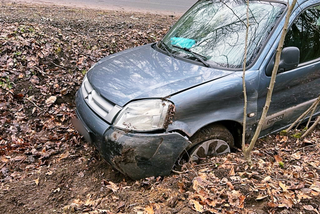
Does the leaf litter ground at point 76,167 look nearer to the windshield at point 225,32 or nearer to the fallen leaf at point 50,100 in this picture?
the fallen leaf at point 50,100

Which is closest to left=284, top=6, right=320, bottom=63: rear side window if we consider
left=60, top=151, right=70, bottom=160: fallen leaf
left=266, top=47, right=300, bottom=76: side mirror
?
left=266, top=47, right=300, bottom=76: side mirror

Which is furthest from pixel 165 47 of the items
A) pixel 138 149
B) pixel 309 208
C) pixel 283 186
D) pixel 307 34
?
pixel 309 208

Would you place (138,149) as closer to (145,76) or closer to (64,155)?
(145,76)

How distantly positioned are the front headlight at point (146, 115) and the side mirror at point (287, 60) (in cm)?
129

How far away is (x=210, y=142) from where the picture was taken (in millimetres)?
2965

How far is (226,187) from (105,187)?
49.4 inches

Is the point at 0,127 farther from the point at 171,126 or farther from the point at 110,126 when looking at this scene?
the point at 171,126

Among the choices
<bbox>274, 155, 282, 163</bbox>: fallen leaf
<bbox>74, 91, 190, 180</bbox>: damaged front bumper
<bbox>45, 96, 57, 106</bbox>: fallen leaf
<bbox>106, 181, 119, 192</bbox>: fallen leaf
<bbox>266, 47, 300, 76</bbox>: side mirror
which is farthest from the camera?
<bbox>45, 96, 57, 106</bbox>: fallen leaf

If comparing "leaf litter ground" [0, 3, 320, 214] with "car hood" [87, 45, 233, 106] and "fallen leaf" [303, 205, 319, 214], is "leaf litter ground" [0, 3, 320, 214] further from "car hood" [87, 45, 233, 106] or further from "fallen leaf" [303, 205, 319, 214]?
"car hood" [87, 45, 233, 106]

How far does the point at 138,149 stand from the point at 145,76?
0.85 meters

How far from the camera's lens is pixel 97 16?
8.23 m

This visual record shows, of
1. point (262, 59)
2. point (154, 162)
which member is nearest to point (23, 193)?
point (154, 162)

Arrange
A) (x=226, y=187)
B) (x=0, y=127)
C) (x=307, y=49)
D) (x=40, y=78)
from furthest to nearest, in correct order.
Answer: (x=40, y=78) → (x=0, y=127) → (x=307, y=49) → (x=226, y=187)

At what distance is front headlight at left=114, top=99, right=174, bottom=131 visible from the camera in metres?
2.58
